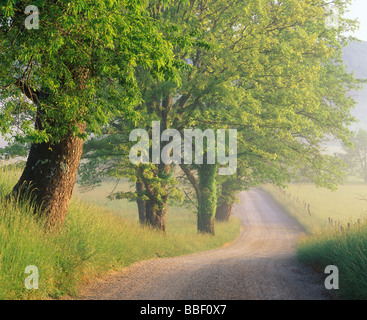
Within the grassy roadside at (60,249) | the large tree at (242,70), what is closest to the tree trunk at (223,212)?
the large tree at (242,70)

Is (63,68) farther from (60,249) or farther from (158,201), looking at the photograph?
(158,201)

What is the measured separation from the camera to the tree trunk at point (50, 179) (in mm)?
8008

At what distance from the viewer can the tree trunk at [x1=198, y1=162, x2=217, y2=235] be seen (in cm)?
2189

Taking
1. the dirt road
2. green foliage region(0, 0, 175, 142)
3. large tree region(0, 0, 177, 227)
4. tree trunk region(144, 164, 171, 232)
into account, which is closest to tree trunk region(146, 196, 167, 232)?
tree trunk region(144, 164, 171, 232)

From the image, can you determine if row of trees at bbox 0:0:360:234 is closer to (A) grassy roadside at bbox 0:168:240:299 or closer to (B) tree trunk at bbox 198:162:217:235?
(B) tree trunk at bbox 198:162:217:235

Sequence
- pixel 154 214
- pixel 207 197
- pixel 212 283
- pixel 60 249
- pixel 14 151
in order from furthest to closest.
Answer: pixel 207 197 < pixel 154 214 < pixel 14 151 < pixel 212 283 < pixel 60 249

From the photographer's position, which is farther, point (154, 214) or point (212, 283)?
point (154, 214)

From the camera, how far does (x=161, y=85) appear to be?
14.5m

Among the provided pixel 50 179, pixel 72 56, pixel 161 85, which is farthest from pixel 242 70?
pixel 50 179

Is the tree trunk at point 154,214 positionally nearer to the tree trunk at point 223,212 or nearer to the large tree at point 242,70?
the large tree at point 242,70

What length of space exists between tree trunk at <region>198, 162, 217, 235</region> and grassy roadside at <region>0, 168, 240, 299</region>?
406 inches

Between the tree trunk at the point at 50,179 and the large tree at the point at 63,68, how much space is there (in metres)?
0.02

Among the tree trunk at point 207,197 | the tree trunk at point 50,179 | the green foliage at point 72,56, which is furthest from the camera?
the tree trunk at point 207,197

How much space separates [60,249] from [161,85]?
9.40m
